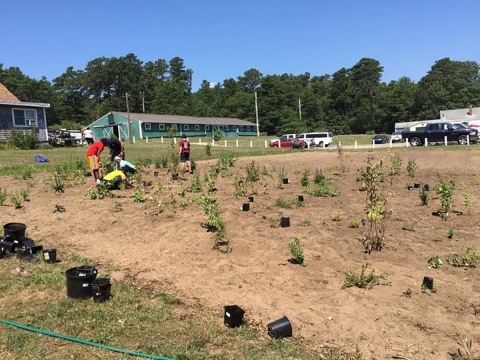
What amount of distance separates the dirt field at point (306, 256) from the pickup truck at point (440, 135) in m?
19.1

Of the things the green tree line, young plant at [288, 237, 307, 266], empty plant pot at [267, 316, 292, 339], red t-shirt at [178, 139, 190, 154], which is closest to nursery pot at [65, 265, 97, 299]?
empty plant pot at [267, 316, 292, 339]

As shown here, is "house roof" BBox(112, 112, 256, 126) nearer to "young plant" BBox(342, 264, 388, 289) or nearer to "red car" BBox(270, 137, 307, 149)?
"red car" BBox(270, 137, 307, 149)

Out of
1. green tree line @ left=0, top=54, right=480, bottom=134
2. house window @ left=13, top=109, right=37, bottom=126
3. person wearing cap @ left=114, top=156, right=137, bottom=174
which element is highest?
green tree line @ left=0, top=54, right=480, bottom=134

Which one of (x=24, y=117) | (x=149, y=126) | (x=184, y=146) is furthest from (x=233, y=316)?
(x=149, y=126)

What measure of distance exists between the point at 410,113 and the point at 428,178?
251 ft

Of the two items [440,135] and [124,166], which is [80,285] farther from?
[440,135]

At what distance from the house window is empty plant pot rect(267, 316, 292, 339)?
28.1 m

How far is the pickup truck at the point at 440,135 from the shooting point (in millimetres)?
25656

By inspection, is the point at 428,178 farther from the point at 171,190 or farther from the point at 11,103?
the point at 11,103

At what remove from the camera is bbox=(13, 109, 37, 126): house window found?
26881 millimetres

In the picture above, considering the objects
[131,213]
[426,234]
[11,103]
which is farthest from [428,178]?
[11,103]

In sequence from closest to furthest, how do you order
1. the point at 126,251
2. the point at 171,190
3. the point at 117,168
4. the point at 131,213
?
1. the point at 126,251
2. the point at 131,213
3. the point at 171,190
4. the point at 117,168

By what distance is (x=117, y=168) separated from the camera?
34.2 feet

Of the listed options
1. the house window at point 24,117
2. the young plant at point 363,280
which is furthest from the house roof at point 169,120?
the young plant at point 363,280
